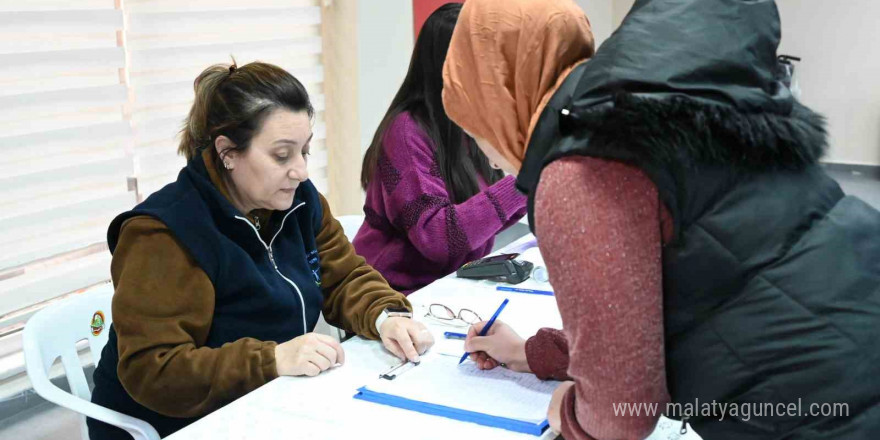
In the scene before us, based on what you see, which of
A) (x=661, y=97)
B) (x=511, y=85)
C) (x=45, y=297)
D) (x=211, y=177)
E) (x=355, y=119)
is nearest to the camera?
(x=661, y=97)

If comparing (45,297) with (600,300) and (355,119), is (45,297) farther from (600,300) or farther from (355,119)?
(600,300)

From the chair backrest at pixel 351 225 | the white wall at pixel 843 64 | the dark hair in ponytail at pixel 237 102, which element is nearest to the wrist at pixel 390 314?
the dark hair in ponytail at pixel 237 102

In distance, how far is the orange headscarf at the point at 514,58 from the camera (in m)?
1.18

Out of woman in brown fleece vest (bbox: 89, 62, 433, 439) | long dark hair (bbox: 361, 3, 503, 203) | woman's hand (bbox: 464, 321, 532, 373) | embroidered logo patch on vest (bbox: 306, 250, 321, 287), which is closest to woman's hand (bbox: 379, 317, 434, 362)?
woman in brown fleece vest (bbox: 89, 62, 433, 439)

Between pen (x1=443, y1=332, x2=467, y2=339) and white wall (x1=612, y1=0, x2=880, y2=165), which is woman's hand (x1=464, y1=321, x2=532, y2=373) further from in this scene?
white wall (x1=612, y1=0, x2=880, y2=165)

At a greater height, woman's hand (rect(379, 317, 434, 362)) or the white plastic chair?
woman's hand (rect(379, 317, 434, 362))

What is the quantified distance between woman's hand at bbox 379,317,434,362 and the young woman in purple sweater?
2.06ft

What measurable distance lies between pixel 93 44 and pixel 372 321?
67.4 inches

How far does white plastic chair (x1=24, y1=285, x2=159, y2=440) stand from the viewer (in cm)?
165

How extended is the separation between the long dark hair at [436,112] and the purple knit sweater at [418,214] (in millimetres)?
32

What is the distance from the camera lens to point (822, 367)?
100 cm

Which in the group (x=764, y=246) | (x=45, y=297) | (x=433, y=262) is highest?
(x=764, y=246)

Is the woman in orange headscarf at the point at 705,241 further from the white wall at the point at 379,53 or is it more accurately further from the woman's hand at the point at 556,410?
the white wall at the point at 379,53

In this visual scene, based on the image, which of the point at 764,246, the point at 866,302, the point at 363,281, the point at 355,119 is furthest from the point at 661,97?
the point at 355,119
